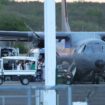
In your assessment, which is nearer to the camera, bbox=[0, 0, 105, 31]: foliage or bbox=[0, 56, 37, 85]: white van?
bbox=[0, 56, 37, 85]: white van

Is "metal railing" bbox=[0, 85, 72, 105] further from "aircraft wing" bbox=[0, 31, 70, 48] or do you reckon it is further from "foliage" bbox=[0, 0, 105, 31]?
"foliage" bbox=[0, 0, 105, 31]

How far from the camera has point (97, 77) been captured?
30.8 m

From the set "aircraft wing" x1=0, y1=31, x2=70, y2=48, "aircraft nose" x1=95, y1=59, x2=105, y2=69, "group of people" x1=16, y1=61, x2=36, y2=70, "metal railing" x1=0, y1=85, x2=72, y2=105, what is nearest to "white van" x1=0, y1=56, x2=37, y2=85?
"group of people" x1=16, y1=61, x2=36, y2=70

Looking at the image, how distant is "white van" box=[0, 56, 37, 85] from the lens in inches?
1308

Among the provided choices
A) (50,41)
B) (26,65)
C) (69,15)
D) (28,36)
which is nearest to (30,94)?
(50,41)

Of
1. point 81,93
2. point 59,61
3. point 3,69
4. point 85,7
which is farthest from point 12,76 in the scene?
point 85,7

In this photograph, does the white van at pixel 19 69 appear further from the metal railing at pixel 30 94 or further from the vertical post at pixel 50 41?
the metal railing at pixel 30 94

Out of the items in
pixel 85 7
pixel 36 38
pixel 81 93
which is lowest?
pixel 81 93

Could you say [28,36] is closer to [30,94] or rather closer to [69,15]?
[30,94]

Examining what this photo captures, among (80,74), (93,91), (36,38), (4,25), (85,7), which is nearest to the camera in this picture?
(93,91)

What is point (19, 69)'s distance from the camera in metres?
34.0

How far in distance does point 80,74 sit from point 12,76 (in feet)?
16.5

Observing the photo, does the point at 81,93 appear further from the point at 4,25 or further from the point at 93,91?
the point at 4,25

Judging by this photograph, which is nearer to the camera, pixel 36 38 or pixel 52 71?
pixel 52 71
